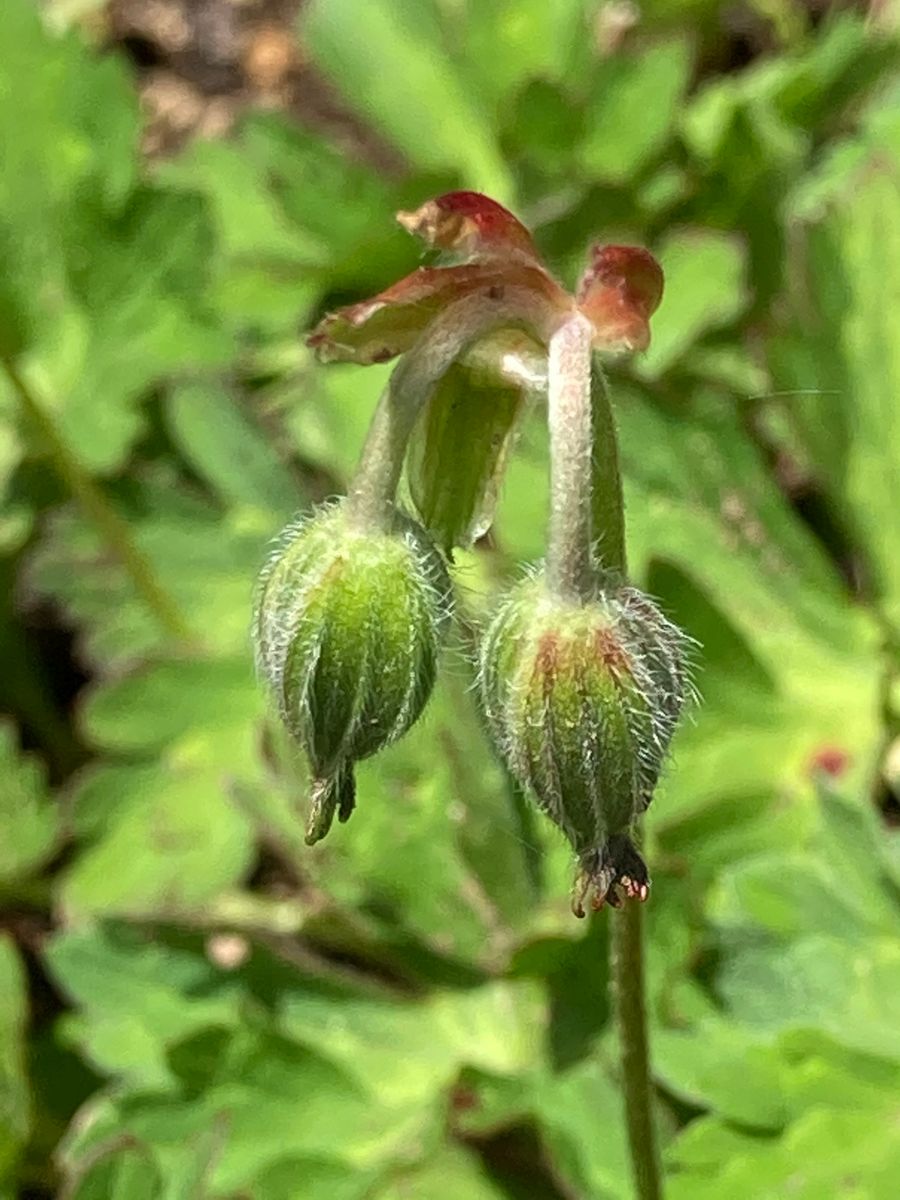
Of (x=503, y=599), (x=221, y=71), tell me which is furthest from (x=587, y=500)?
(x=221, y=71)

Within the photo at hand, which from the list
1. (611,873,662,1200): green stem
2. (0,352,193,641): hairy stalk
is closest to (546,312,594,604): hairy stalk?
(611,873,662,1200): green stem

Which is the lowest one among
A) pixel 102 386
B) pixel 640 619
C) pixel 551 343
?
pixel 640 619

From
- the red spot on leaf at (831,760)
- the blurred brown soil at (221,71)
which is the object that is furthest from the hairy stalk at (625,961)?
the blurred brown soil at (221,71)

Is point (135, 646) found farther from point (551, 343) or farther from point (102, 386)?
point (551, 343)

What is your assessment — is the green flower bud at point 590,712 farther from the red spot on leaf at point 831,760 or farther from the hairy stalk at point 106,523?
the hairy stalk at point 106,523

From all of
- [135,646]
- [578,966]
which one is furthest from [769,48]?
[578,966]

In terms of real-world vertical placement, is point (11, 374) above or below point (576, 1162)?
above

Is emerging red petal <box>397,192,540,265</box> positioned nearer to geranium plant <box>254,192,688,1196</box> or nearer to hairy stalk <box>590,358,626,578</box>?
geranium plant <box>254,192,688,1196</box>

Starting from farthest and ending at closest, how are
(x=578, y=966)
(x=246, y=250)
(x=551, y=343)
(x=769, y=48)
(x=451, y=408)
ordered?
(x=769, y=48) → (x=246, y=250) → (x=578, y=966) → (x=451, y=408) → (x=551, y=343)
